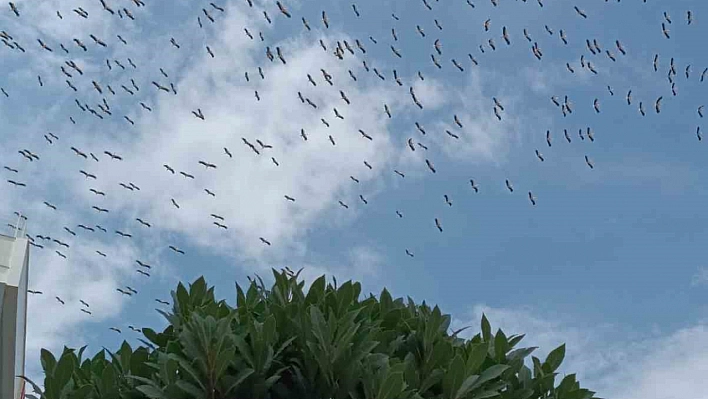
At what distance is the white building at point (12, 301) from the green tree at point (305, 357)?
511 inches

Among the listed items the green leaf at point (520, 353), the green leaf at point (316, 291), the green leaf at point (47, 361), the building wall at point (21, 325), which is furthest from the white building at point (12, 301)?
the green leaf at point (520, 353)

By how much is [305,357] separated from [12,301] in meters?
14.8

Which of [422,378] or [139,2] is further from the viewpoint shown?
[139,2]

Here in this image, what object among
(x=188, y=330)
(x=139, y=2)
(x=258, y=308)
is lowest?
(x=188, y=330)

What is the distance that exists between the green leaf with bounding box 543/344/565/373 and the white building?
14.8 meters

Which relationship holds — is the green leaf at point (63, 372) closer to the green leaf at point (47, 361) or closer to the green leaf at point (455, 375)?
the green leaf at point (47, 361)

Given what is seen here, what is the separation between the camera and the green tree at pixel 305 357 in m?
6.67

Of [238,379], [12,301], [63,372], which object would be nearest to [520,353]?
[238,379]

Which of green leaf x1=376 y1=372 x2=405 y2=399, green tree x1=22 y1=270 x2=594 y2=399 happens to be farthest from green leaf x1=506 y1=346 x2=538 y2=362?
green leaf x1=376 y1=372 x2=405 y2=399

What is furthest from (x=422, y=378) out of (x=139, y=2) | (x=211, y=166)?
(x=139, y=2)

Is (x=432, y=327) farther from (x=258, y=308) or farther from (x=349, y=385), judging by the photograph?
(x=258, y=308)

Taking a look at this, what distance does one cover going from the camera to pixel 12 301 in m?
19.8

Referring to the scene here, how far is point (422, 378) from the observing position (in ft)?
23.1

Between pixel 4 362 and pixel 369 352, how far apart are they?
1589 cm
